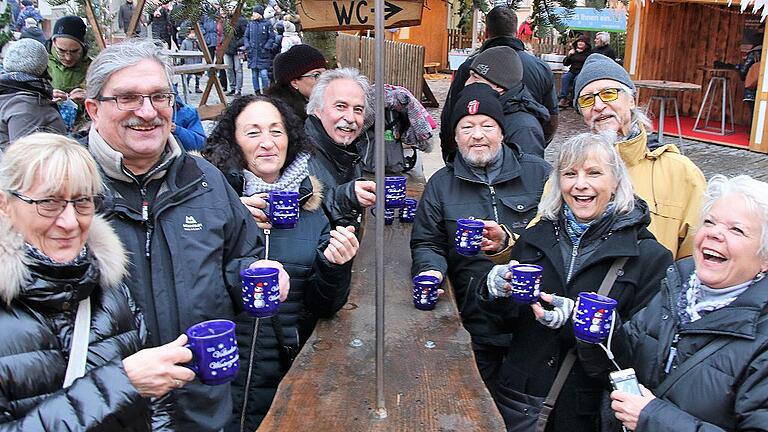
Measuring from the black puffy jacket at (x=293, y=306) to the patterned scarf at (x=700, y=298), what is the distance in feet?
4.23

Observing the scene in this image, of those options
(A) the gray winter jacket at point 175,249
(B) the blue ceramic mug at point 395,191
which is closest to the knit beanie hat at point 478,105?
(B) the blue ceramic mug at point 395,191

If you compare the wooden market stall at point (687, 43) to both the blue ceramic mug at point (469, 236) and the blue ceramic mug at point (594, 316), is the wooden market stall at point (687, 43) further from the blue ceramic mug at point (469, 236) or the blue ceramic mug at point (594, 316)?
the blue ceramic mug at point (594, 316)

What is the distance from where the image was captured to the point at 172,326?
2273mm

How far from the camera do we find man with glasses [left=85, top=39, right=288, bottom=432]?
88.7 inches

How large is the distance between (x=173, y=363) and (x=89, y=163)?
1.92ft

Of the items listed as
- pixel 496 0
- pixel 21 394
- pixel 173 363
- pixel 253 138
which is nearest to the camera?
pixel 21 394

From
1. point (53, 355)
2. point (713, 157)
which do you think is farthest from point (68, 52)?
point (713, 157)

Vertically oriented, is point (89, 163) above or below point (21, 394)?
above

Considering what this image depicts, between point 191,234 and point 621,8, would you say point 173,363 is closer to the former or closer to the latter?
point 191,234

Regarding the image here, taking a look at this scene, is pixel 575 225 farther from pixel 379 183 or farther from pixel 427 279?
pixel 379 183

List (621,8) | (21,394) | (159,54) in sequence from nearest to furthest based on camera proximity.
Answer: (21,394), (159,54), (621,8)

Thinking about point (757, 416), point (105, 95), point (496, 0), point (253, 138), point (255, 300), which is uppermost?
point (496, 0)

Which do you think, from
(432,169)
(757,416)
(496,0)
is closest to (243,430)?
(757,416)

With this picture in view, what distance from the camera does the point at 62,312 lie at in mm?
1778
